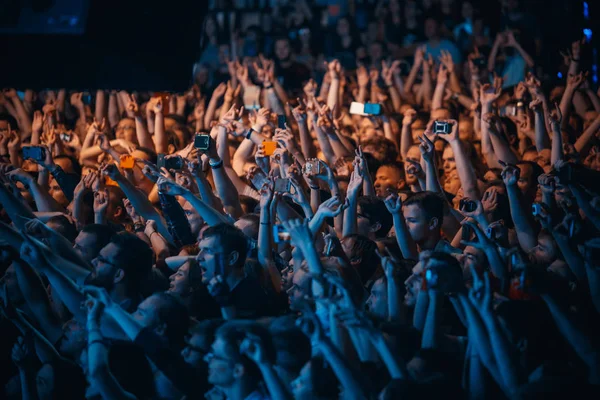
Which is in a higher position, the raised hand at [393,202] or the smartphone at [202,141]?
the smartphone at [202,141]

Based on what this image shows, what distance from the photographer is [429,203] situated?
4355 mm

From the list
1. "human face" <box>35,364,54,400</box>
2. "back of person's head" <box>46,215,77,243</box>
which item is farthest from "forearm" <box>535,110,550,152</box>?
"human face" <box>35,364,54,400</box>

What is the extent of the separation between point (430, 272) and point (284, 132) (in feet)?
7.94

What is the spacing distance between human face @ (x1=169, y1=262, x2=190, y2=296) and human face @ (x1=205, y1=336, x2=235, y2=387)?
3.04 ft

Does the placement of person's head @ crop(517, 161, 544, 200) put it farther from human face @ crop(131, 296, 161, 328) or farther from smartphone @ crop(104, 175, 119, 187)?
smartphone @ crop(104, 175, 119, 187)

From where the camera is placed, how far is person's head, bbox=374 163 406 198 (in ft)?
17.7

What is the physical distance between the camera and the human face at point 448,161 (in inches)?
222

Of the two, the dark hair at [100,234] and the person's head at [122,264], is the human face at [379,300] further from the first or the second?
the dark hair at [100,234]

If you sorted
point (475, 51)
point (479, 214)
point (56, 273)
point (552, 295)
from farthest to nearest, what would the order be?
point (475, 51) → point (479, 214) → point (56, 273) → point (552, 295)

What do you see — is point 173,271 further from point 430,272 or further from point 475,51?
point 475,51

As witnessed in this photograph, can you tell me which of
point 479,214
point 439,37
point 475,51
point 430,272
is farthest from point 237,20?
point 430,272

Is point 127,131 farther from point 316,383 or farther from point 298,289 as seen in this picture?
point 316,383

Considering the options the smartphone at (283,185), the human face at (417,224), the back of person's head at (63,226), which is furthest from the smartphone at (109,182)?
the human face at (417,224)

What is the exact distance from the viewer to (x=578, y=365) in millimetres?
2857
